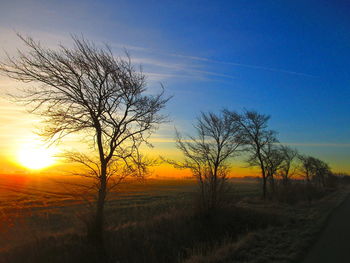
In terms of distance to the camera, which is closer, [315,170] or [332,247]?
[332,247]

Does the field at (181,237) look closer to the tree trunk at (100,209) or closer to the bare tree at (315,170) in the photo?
the tree trunk at (100,209)

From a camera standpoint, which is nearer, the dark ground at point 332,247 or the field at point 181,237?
the dark ground at point 332,247

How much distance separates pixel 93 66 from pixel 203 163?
10.9 m

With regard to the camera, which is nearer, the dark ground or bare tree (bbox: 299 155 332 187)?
the dark ground

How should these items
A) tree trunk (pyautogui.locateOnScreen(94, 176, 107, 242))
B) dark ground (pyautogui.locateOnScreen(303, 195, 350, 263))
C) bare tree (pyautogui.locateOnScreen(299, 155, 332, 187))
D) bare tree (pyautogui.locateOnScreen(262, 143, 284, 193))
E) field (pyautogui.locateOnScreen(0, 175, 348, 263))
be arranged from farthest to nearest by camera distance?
bare tree (pyautogui.locateOnScreen(299, 155, 332, 187)) → bare tree (pyautogui.locateOnScreen(262, 143, 284, 193)) → tree trunk (pyautogui.locateOnScreen(94, 176, 107, 242)) → field (pyautogui.locateOnScreen(0, 175, 348, 263)) → dark ground (pyautogui.locateOnScreen(303, 195, 350, 263))

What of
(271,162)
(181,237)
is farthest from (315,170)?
(181,237)

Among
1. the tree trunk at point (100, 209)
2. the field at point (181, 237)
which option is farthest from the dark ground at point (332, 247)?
the tree trunk at point (100, 209)

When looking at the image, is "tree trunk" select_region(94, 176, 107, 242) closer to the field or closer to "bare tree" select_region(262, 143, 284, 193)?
the field

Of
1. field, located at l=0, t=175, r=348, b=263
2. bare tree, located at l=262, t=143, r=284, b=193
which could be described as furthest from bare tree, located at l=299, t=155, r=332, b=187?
field, located at l=0, t=175, r=348, b=263

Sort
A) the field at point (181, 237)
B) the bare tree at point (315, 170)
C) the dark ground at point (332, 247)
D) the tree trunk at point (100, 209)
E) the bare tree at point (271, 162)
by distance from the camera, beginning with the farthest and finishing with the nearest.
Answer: the bare tree at point (315, 170) → the bare tree at point (271, 162) → the tree trunk at point (100, 209) → the field at point (181, 237) → the dark ground at point (332, 247)

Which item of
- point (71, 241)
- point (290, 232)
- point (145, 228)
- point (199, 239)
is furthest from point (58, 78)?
point (290, 232)

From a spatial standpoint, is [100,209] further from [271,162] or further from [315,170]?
[315,170]

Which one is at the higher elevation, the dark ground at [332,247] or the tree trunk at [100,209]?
the tree trunk at [100,209]

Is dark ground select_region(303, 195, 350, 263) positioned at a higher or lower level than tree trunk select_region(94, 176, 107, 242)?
lower
